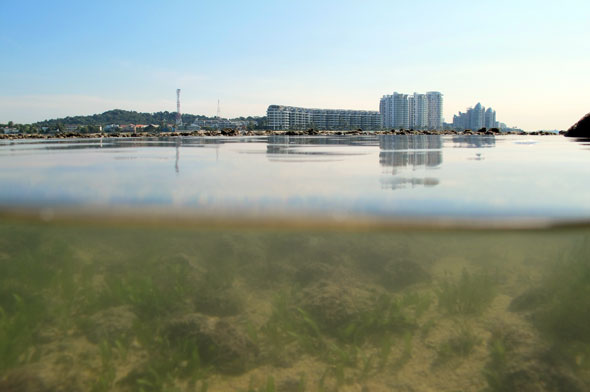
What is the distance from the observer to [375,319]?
20.2 ft

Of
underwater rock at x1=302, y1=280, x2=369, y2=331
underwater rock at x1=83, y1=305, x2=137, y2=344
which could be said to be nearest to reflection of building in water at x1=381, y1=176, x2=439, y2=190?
underwater rock at x1=302, y1=280, x2=369, y2=331

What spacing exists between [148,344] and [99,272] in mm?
3082

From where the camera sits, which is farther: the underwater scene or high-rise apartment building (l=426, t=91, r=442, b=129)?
high-rise apartment building (l=426, t=91, r=442, b=129)

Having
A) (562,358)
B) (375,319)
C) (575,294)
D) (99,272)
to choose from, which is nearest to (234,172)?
(375,319)

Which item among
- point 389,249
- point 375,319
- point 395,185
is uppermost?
point 395,185

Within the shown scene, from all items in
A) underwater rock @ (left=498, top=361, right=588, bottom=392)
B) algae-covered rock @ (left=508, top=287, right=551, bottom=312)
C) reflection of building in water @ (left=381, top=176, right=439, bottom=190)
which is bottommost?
underwater rock @ (left=498, top=361, right=588, bottom=392)

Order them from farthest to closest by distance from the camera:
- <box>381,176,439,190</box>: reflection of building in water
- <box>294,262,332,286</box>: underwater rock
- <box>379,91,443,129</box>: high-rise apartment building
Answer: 1. <box>379,91,443,129</box>: high-rise apartment building
2. <box>294,262,332,286</box>: underwater rock
3. <box>381,176,439,190</box>: reflection of building in water

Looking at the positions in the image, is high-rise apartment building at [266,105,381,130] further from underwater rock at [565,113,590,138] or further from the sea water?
the sea water

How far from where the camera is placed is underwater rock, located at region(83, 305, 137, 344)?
19.4 feet

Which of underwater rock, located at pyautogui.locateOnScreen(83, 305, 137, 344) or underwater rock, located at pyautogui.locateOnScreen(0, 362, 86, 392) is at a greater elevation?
underwater rock, located at pyautogui.locateOnScreen(83, 305, 137, 344)

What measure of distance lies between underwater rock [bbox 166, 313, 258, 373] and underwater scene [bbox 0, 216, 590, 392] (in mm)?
19

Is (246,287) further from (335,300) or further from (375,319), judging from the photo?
(375,319)

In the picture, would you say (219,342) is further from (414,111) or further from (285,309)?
(414,111)

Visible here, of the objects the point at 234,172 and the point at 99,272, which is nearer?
the point at 234,172
